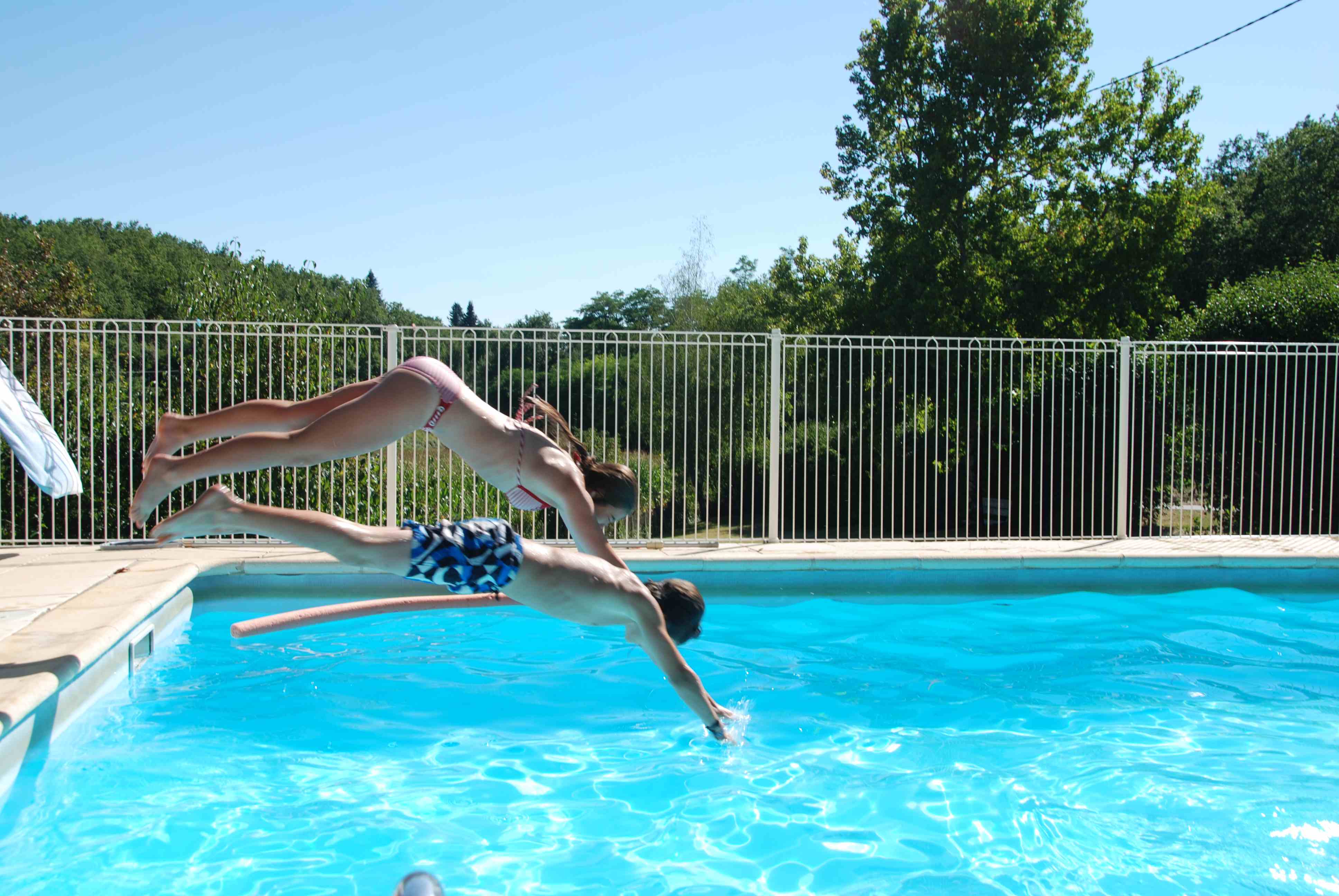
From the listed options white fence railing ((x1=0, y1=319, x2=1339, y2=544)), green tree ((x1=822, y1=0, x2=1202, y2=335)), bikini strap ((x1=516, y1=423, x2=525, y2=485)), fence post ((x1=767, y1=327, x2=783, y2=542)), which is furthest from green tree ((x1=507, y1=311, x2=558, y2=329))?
bikini strap ((x1=516, y1=423, x2=525, y2=485))

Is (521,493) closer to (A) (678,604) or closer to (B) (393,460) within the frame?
(A) (678,604)

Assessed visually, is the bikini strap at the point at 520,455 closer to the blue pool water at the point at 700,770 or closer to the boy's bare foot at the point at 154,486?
the boy's bare foot at the point at 154,486

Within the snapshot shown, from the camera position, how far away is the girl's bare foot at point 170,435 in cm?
A: 372

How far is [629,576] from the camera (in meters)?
3.76

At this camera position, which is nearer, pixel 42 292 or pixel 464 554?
pixel 464 554

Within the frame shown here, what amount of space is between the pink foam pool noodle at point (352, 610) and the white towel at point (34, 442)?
169 cm

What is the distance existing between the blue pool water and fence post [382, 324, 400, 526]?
80.9 inches

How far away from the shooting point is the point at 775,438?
9.43 metres

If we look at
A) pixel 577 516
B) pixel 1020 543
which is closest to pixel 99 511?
pixel 577 516

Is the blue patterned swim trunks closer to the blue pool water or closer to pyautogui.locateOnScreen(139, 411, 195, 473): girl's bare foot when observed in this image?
pyautogui.locateOnScreen(139, 411, 195, 473): girl's bare foot

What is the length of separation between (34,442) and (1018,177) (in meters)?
14.8

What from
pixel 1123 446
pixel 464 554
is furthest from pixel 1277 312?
pixel 464 554

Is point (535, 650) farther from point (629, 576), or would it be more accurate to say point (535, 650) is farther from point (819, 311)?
point (819, 311)

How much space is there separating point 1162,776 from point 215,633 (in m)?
5.95
